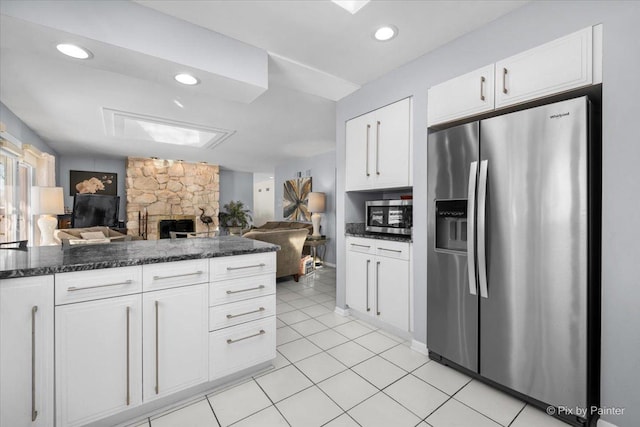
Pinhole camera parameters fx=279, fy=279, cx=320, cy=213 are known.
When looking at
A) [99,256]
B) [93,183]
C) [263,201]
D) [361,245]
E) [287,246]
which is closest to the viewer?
[99,256]

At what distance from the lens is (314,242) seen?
5.38 meters

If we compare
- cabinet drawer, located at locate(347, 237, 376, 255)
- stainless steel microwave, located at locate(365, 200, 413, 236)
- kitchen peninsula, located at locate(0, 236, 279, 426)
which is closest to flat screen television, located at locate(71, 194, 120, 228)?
kitchen peninsula, located at locate(0, 236, 279, 426)

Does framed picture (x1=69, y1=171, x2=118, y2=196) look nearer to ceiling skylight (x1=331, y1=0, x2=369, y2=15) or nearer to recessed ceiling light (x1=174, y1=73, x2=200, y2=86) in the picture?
recessed ceiling light (x1=174, y1=73, x2=200, y2=86)

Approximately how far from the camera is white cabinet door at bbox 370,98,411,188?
2.46 metres

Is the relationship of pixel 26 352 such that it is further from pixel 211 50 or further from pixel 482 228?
pixel 482 228

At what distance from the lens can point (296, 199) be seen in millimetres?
7133

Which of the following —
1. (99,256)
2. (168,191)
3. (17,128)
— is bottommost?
(99,256)

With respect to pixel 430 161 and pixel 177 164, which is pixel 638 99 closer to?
pixel 430 161

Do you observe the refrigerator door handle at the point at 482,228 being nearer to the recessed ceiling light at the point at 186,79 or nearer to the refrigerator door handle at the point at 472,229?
the refrigerator door handle at the point at 472,229

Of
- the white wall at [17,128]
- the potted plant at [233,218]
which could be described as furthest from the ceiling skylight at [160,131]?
the potted plant at [233,218]

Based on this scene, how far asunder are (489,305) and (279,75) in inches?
101

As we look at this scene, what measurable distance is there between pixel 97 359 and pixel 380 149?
2.55 metres

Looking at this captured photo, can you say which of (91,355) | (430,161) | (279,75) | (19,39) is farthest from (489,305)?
(19,39)

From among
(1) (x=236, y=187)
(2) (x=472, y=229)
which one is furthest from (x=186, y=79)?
(1) (x=236, y=187)
